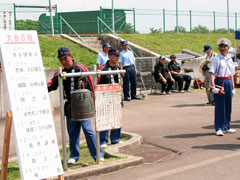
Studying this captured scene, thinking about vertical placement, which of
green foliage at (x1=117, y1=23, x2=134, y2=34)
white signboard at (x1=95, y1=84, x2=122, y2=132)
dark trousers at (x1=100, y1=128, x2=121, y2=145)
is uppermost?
green foliage at (x1=117, y1=23, x2=134, y2=34)

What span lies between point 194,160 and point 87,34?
1949 centimetres

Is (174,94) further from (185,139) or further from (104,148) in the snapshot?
(104,148)

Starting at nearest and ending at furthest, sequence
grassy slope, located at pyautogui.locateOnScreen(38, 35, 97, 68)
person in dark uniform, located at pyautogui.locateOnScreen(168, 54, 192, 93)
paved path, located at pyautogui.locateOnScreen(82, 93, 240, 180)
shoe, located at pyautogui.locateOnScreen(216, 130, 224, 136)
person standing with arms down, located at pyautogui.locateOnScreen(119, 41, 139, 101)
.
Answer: paved path, located at pyautogui.locateOnScreen(82, 93, 240, 180)
shoe, located at pyautogui.locateOnScreen(216, 130, 224, 136)
person standing with arms down, located at pyautogui.locateOnScreen(119, 41, 139, 101)
person in dark uniform, located at pyautogui.locateOnScreen(168, 54, 192, 93)
grassy slope, located at pyautogui.locateOnScreen(38, 35, 97, 68)

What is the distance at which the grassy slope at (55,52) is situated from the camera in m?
18.8

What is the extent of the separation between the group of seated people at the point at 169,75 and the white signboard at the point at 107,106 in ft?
33.3

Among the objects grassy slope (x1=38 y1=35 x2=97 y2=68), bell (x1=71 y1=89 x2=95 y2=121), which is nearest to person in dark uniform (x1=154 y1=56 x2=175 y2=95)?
grassy slope (x1=38 y1=35 x2=97 y2=68)

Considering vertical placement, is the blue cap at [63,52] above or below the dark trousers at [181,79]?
above

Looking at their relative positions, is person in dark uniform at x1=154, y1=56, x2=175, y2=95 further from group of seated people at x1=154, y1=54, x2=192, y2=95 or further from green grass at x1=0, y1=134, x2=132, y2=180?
green grass at x1=0, y1=134, x2=132, y2=180

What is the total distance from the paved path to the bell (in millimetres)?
930

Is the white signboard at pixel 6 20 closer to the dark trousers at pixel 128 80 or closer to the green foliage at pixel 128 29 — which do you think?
the green foliage at pixel 128 29

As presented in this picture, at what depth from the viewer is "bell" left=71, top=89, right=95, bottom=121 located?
667 cm

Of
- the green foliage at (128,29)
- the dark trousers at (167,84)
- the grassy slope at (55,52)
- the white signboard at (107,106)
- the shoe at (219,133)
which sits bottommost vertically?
the shoe at (219,133)

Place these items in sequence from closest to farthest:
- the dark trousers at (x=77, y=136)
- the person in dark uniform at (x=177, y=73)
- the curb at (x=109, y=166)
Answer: the curb at (x=109, y=166) → the dark trousers at (x=77, y=136) → the person in dark uniform at (x=177, y=73)

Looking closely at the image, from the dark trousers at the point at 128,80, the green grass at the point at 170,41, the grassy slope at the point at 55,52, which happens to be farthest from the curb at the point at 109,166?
the green grass at the point at 170,41
